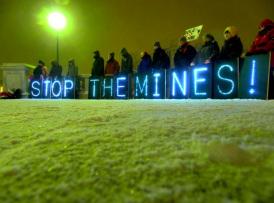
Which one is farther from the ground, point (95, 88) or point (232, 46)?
point (232, 46)

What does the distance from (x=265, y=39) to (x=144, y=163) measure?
20.4ft

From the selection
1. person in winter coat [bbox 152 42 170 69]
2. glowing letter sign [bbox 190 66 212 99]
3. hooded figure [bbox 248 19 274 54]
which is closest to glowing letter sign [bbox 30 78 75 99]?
person in winter coat [bbox 152 42 170 69]

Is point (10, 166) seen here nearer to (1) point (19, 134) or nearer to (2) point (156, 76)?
(1) point (19, 134)

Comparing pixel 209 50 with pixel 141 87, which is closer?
pixel 209 50

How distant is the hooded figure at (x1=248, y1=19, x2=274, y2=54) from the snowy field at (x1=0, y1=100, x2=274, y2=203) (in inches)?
182

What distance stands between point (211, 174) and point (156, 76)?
7.95 meters

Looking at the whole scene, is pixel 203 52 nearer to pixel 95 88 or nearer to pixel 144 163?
pixel 95 88

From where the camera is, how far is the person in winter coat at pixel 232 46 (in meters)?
8.62

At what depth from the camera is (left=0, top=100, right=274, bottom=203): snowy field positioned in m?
Result: 1.83

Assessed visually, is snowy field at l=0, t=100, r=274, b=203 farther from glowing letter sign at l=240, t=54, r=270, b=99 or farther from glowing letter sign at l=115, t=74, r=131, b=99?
glowing letter sign at l=115, t=74, r=131, b=99

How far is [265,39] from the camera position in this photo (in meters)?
7.69

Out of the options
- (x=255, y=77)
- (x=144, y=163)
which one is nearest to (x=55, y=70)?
(x=255, y=77)

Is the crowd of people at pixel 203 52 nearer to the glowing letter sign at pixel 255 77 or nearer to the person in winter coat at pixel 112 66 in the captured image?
the person in winter coat at pixel 112 66

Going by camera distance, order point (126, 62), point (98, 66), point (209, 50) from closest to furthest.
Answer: point (209, 50) → point (126, 62) → point (98, 66)
